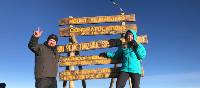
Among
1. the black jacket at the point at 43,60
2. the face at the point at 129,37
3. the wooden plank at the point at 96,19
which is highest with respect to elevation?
the wooden plank at the point at 96,19

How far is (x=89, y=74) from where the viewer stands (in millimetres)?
16375

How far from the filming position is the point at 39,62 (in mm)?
13750

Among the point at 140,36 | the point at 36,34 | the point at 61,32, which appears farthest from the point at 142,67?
the point at 36,34

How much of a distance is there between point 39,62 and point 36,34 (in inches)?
40.9

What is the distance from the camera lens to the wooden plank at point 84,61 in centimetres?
1625

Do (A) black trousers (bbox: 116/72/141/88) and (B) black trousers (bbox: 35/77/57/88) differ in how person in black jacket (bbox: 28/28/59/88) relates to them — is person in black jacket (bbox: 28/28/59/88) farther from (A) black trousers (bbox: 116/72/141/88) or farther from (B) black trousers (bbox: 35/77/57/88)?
(A) black trousers (bbox: 116/72/141/88)

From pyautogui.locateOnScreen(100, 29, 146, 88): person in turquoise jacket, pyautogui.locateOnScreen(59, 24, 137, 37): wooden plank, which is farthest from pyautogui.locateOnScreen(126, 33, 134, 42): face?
pyautogui.locateOnScreen(59, 24, 137, 37): wooden plank

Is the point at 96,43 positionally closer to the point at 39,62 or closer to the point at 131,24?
the point at 131,24

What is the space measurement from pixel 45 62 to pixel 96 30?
3690mm

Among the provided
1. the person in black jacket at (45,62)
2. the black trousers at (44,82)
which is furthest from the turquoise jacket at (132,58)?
the black trousers at (44,82)

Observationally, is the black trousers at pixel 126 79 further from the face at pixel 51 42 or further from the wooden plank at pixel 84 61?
the face at pixel 51 42

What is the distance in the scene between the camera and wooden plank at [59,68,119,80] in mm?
16203

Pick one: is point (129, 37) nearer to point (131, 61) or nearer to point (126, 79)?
point (131, 61)

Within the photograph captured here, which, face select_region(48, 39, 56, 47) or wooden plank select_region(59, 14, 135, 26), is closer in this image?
face select_region(48, 39, 56, 47)
